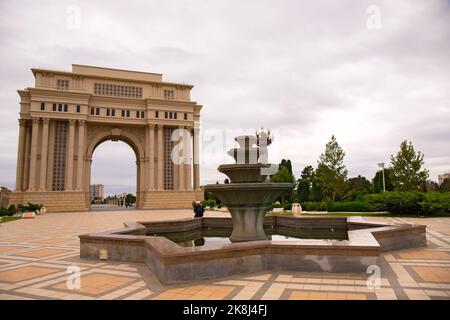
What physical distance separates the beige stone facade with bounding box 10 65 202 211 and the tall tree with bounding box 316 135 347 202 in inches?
824

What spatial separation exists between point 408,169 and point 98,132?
4406cm

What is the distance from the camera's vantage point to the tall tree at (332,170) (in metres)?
38.3

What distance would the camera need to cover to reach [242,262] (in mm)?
6695

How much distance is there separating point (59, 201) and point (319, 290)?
4368 cm

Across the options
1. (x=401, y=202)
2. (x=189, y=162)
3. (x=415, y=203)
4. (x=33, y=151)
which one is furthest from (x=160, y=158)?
(x=415, y=203)

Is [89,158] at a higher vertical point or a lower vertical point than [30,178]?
higher

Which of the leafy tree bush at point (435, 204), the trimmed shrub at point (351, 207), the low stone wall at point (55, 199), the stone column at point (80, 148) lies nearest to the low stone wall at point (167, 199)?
the low stone wall at point (55, 199)

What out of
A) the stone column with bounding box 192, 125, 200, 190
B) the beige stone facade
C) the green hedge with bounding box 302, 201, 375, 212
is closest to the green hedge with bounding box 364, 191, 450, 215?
the green hedge with bounding box 302, 201, 375, 212

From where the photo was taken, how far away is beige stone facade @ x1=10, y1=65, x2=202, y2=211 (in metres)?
42.2

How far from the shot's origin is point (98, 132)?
47.9 m

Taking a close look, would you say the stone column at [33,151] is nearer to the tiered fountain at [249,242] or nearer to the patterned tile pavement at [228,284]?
the tiered fountain at [249,242]
